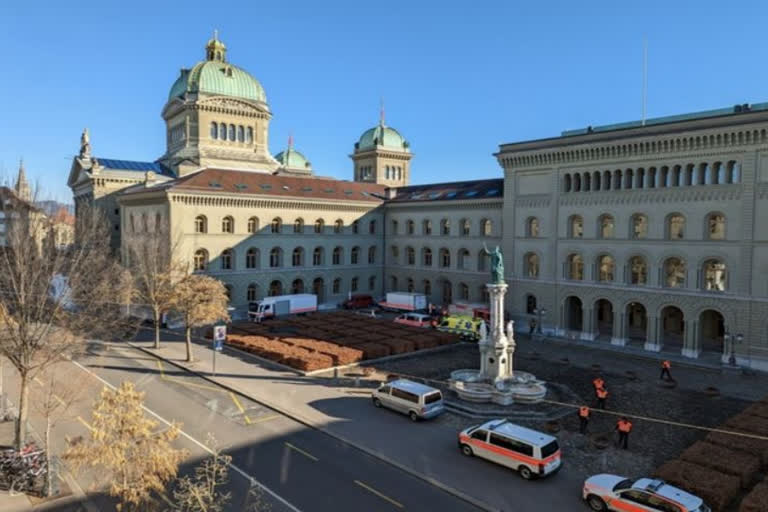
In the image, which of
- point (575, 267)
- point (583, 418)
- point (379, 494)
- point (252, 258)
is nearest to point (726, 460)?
point (583, 418)

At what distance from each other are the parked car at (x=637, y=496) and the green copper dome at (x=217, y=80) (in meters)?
62.8

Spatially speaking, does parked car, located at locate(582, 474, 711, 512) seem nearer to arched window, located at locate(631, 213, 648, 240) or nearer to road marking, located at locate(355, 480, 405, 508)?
road marking, located at locate(355, 480, 405, 508)

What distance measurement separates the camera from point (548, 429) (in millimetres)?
24969

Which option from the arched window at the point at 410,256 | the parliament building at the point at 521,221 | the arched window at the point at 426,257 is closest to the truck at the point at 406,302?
the parliament building at the point at 521,221

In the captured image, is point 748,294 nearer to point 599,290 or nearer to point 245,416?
point 599,290

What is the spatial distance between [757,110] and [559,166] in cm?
1484

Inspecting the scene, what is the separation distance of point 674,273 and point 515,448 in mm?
28304

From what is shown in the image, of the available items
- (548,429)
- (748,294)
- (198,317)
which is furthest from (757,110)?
(198,317)

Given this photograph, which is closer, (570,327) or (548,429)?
(548,429)

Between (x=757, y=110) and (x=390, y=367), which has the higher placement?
(x=757, y=110)

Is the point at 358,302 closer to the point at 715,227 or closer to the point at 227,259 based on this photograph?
the point at 227,259

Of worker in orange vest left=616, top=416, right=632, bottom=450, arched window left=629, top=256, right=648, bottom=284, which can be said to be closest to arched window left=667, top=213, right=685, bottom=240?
arched window left=629, top=256, right=648, bottom=284

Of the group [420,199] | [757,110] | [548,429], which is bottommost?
[548,429]

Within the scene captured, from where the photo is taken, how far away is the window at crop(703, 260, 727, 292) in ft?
127
